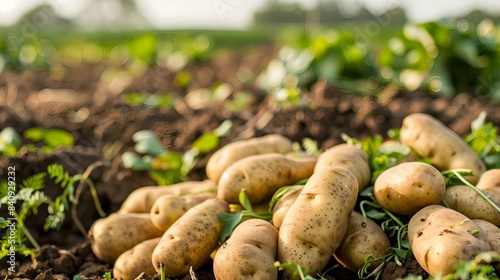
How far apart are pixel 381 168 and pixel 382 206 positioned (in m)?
0.25

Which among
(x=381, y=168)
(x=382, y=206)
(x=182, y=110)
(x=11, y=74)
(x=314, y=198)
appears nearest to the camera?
(x=314, y=198)

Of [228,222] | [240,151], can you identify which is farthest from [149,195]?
[228,222]

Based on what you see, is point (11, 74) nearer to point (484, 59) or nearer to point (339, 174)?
point (484, 59)

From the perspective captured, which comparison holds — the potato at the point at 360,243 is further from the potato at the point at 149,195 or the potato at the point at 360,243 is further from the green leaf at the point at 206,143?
the green leaf at the point at 206,143

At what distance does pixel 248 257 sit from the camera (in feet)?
7.18

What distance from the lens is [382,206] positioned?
2.52 meters

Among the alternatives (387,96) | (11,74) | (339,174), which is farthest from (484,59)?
(11,74)

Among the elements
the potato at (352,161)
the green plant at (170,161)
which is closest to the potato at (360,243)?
the potato at (352,161)

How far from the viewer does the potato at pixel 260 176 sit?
8.82 ft

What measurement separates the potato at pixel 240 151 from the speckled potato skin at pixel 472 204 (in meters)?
0.98

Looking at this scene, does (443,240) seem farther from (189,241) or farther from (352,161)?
(189,241)

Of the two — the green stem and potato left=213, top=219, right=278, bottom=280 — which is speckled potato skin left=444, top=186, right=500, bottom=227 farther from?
potato left=213, top=219, right=278, bottom=280

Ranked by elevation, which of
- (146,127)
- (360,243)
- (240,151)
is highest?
(240,151)

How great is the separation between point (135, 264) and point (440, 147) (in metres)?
1.43
